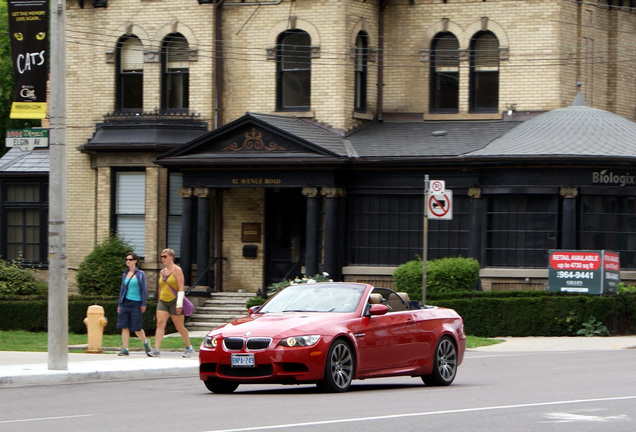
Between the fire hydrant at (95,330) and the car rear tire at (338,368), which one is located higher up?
the car rear tire at (338,368)

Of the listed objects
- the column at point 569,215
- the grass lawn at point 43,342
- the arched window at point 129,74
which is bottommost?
the grass lawn at point 43,342

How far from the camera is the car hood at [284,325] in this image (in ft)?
46.3

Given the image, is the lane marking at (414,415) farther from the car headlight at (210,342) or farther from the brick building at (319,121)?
the brick building at (319,121)

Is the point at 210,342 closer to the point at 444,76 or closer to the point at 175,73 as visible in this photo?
the point at 175,73

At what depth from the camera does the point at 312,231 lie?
29.8 metres

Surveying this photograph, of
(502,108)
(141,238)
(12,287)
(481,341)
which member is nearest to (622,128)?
(502,108)

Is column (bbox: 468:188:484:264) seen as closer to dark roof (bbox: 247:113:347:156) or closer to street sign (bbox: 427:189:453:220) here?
dark roof (bbox: 247:113:347:156)

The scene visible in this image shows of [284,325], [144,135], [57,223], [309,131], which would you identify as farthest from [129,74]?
[284,325]

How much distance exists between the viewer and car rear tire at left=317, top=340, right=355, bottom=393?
46.1 feet

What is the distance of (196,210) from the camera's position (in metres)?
31.8

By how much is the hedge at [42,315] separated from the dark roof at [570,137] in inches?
342

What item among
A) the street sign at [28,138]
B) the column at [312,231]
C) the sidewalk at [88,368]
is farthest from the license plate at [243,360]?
the column at [312,231]

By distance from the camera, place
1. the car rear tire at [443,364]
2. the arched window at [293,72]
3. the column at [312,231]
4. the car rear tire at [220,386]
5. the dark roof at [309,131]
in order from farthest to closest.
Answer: the arched window at [293,72] → the column at [312,231] → the dark roof at [309,131] → the car rear tire at [443,364] → the car rear tire at [220,386]

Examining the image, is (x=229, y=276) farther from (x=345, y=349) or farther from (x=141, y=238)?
(x=345, y=349)
